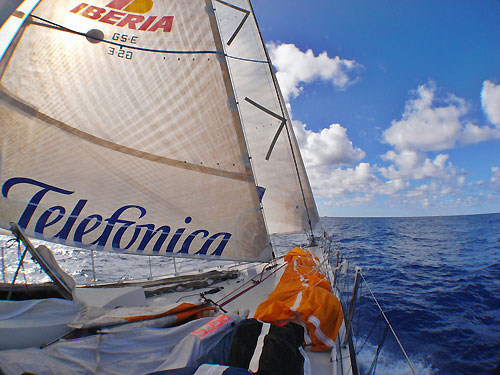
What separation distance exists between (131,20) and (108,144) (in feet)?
6.10

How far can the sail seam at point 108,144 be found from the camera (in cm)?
311

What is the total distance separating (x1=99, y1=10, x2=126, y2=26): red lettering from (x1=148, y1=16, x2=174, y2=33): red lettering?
47 centimetres

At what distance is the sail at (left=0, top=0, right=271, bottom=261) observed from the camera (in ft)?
10.4

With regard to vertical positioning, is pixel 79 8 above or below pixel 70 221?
above

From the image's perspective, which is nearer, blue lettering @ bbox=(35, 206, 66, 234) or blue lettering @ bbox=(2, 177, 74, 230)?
blue lettering @ bbox=(2, 177, 74, 230)

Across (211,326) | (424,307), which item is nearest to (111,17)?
(211,326)

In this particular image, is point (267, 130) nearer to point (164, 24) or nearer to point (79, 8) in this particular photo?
point (164, 24)

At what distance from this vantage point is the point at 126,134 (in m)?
3.65

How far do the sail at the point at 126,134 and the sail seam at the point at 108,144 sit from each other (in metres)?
0.01

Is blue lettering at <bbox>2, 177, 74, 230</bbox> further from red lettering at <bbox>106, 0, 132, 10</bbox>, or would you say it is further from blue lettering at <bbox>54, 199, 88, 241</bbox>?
red lettering at <bbox>106, 0, 132, 10</bbox>

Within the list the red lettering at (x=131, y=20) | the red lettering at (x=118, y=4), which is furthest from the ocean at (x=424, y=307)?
the red lettering at (x=118, y=4)

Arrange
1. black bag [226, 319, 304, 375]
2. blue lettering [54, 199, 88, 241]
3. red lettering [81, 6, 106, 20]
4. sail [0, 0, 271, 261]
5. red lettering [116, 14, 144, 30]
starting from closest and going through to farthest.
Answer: black bag [226, 319, 304, 375] < sail [0, 0, 271, 261] < blue lettering [54, 199, 88, 241] < red lettering [81, 6, 106, 20] < red lettering [116, 14, 144, 30]

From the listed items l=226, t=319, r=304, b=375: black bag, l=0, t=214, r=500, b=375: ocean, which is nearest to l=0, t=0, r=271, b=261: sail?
l=0, t=214, r=500, b=375: ocean

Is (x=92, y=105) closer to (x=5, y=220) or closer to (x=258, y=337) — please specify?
(x=5, y=220)
